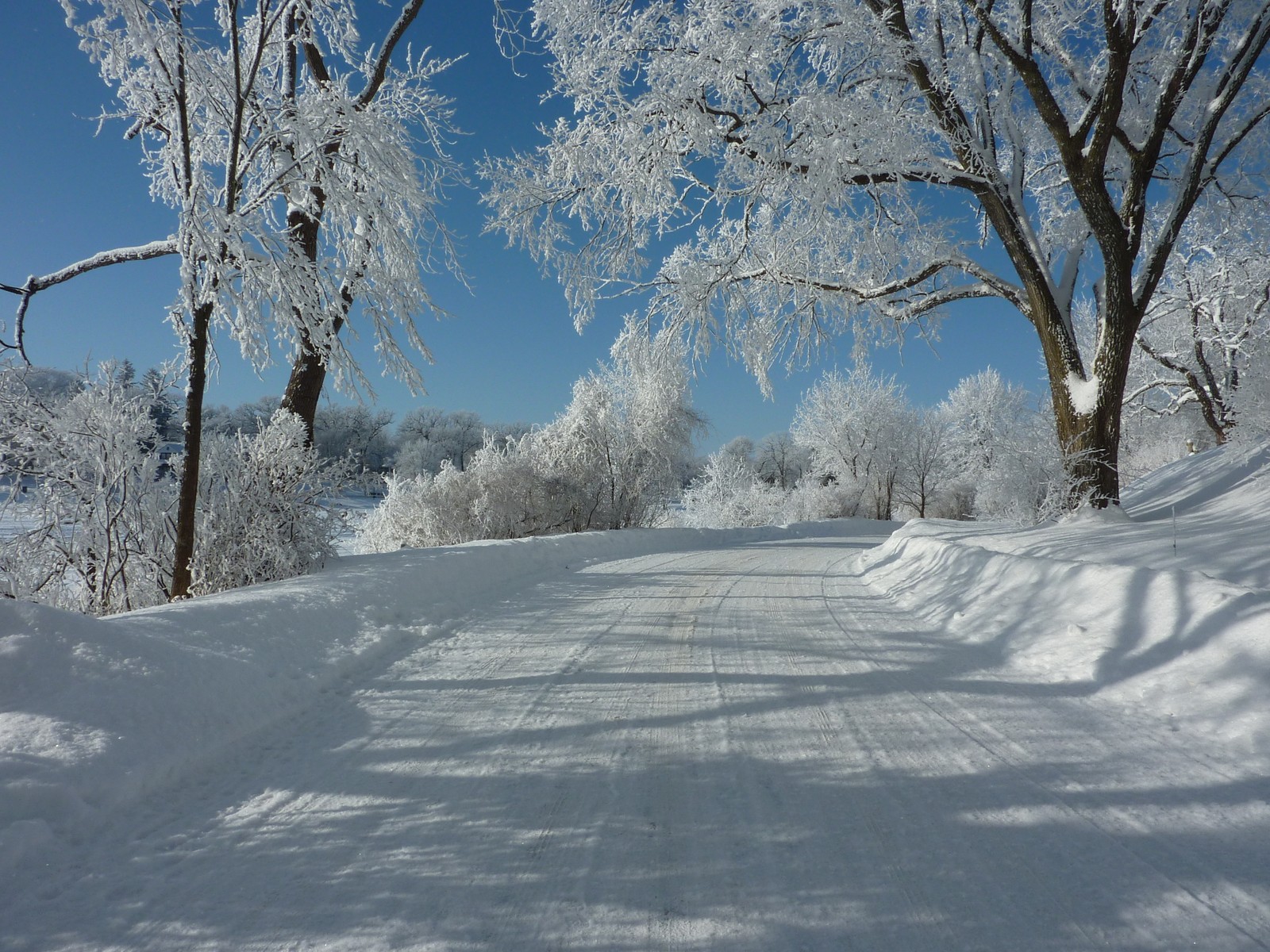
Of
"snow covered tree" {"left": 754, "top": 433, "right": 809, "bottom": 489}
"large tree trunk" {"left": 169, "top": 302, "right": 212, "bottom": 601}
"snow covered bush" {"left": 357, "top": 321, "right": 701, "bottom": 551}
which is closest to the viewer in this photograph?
"large tree trunk" {"left": 169, "top": 302, "right": 212, "bottom": 601}

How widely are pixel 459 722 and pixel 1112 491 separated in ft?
27.8

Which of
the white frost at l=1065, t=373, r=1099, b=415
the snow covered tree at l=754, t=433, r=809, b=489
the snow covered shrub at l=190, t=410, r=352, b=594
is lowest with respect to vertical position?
the snow covered shrub at l=190, t=410, r=352, b=594

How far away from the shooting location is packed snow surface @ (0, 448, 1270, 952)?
1.84 metres

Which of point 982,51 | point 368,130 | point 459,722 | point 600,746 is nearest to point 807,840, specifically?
point 600,746

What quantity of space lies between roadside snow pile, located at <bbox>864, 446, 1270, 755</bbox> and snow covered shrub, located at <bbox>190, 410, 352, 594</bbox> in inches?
263

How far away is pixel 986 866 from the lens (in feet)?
6.63

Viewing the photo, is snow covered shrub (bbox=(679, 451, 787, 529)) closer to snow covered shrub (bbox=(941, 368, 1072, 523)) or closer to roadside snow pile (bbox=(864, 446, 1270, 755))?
snow covered shrub (bbox=(941, 368, 1072, 523))

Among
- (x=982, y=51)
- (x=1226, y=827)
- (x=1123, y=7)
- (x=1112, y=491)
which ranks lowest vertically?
(x=1226, y=827)

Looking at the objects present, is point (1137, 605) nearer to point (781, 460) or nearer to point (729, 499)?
point (729, 499)

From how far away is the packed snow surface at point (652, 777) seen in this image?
1842mm

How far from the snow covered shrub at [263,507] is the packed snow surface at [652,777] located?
225 cm

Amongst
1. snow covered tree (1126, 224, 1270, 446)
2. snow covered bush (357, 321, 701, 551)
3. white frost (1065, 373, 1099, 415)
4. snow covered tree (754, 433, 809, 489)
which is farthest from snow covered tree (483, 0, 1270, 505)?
snow covered tree (754, 433, 809, 489)

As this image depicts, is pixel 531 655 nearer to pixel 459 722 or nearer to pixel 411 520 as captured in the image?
pixel 459 722

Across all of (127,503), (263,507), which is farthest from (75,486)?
(263,507)
